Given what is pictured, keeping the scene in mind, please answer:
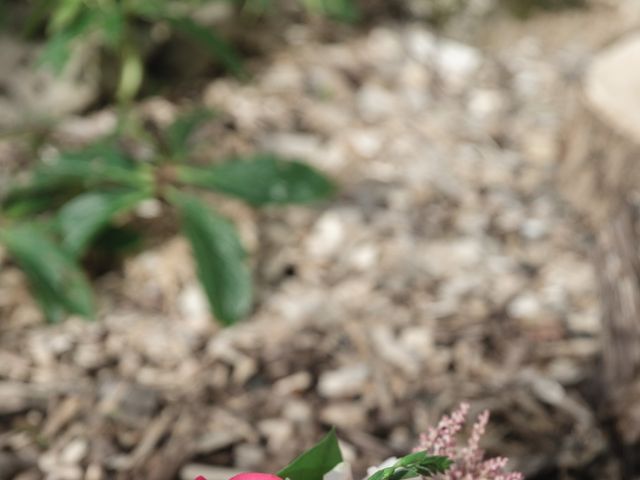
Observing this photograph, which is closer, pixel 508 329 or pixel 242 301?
pixel 242 301

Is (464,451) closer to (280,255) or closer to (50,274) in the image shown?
(50,274)

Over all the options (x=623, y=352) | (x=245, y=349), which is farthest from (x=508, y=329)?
(x=245, y=349)

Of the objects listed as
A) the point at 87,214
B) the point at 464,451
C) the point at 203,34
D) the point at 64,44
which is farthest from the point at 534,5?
the point at 464,451

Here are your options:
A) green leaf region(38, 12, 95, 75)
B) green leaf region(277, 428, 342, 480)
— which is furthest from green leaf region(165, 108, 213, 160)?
green leaf region(277, 428, 342, 480)

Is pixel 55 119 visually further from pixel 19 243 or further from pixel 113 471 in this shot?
pixel 113 471

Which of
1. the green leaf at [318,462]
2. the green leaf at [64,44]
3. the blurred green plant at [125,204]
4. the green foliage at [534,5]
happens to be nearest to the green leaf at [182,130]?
the blurred green plant at [125,204]

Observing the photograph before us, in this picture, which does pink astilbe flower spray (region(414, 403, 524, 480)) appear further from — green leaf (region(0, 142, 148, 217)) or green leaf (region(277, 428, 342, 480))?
green leaf (region(0, 142, 148, 217))
